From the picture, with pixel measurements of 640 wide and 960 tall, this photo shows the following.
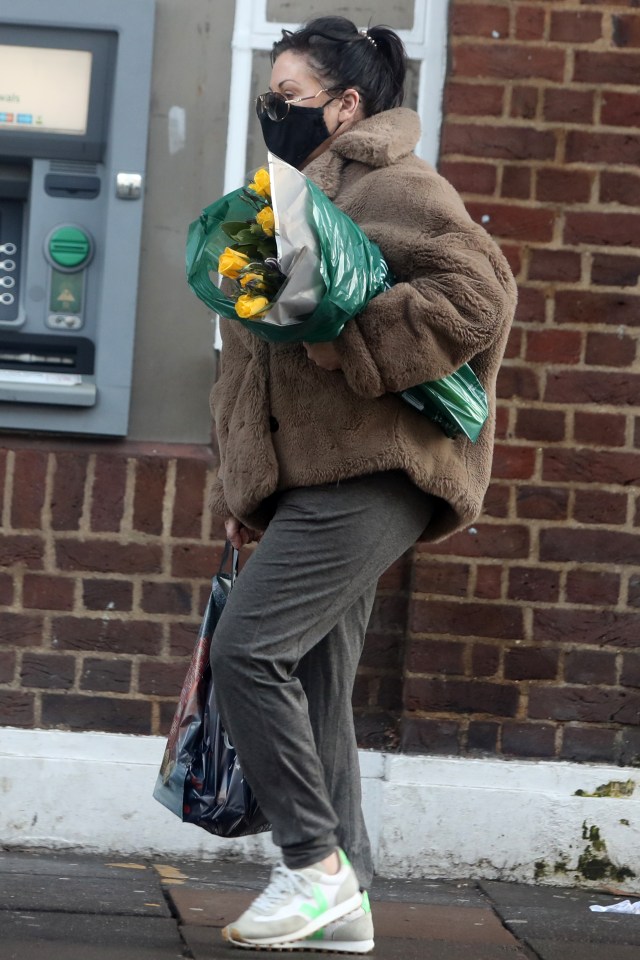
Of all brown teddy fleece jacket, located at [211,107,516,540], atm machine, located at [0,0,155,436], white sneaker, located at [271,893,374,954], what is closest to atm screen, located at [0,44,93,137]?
atm machine, located at [0,0,155,436]

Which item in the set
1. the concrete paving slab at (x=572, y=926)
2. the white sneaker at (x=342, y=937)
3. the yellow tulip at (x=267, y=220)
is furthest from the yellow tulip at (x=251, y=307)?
the concrete paving slab at (x=572, y=926)

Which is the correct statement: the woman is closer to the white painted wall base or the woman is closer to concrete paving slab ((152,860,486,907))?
concrete paving slab ((152,860,486,907))

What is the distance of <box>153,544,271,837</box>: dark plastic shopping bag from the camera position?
113 inches

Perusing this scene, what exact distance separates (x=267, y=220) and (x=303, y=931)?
1.37 metres

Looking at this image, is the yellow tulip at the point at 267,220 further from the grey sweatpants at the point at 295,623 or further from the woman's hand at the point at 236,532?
the woman's hand at the point at 236,532

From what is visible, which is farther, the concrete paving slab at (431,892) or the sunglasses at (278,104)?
Result: the concrete paving slab at (431,892)

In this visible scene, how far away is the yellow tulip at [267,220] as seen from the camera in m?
2.50

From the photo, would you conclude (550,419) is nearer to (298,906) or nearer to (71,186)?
(71,186)

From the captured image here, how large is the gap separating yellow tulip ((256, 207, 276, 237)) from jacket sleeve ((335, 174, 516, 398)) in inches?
8.9

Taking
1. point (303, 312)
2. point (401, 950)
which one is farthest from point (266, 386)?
point (401, 950)

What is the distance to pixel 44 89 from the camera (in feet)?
12.6

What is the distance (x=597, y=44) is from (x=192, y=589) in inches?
75.0

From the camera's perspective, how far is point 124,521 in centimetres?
390

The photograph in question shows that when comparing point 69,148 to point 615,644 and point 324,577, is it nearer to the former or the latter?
point 324,577
